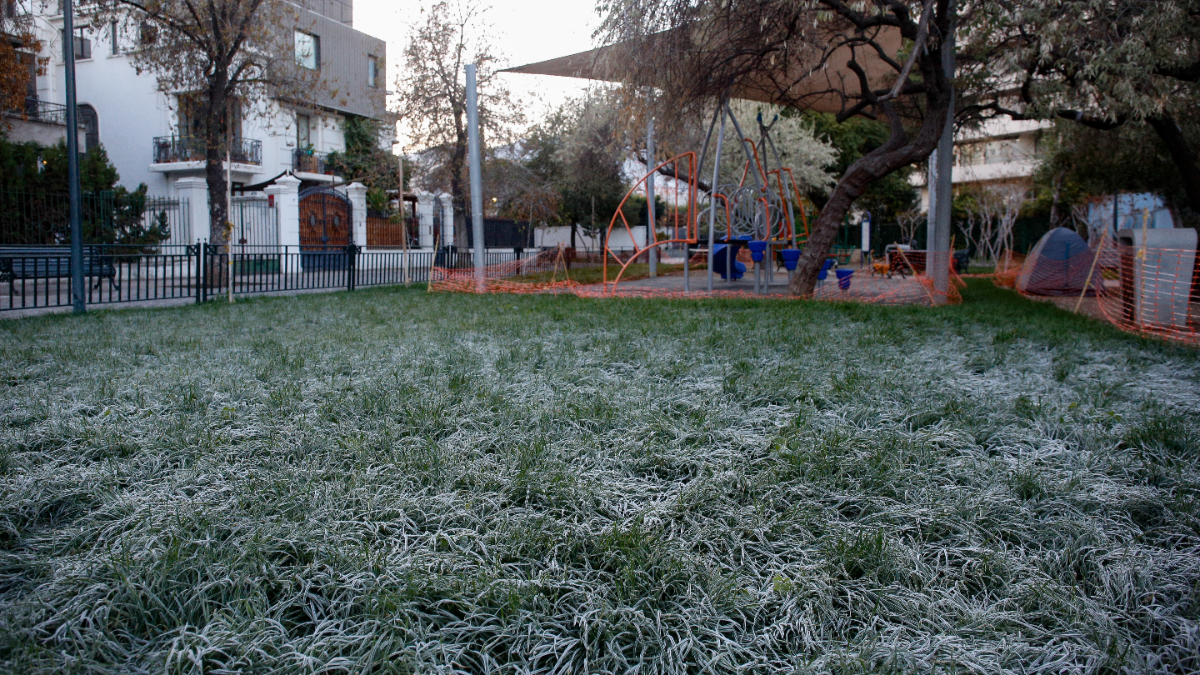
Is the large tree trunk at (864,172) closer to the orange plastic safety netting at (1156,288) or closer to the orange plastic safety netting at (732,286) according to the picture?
the orange plastic safety netting at (732,286)

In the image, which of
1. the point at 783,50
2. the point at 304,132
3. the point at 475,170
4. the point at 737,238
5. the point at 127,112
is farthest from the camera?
the point at 304,132

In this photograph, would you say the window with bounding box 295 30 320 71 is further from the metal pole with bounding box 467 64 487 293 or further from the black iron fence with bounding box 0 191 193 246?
the metal pole with bounding box 467 64 487 293

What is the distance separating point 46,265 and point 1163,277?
13.9m

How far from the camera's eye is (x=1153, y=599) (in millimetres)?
1860

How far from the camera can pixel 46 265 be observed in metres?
9.80

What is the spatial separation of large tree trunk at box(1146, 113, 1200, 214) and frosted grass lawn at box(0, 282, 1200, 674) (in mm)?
8629

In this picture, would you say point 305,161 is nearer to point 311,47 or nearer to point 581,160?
point 311,47

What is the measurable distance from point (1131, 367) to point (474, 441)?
4.66m

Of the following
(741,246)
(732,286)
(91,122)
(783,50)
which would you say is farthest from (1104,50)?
(91,122)

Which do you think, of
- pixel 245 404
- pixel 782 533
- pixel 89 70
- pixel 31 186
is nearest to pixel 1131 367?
pixel 782 533

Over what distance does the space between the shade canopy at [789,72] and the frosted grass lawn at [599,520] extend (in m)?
7.02

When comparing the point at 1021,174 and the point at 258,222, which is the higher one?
the point at 1021,174

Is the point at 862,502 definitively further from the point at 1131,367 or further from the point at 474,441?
the point at 1131,367

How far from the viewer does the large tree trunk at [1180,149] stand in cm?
1099
